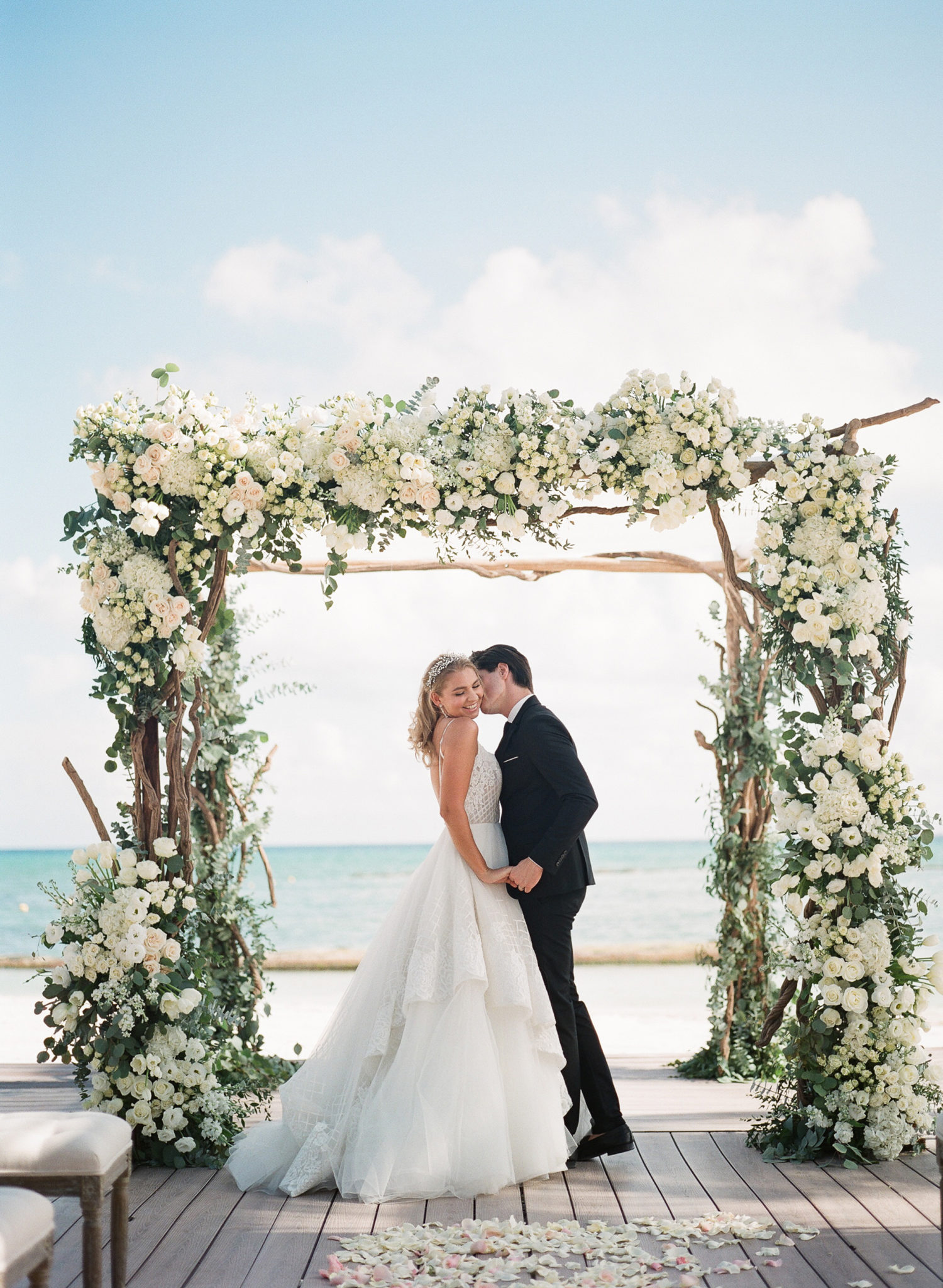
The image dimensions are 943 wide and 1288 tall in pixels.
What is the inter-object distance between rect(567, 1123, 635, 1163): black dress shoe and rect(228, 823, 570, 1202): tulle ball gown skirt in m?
0.19

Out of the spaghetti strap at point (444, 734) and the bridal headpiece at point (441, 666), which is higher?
the bridal headpiece at point (441, 666)

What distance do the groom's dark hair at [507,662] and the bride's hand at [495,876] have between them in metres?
0.70

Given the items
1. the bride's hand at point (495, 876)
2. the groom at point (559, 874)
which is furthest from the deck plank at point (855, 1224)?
the bride's hand at point (495, 876)

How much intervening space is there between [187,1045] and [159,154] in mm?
6942

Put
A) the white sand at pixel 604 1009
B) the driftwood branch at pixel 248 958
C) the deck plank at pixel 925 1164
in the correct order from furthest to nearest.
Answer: the white sand at pixel 604 1009 → the driftwood branch at pixel 248 958 → the deck plank at pixel 925 1164

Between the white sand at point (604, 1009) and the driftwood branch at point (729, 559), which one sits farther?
the white sand at point (604, 1009)

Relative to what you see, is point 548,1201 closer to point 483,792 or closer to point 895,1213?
point 895,1213

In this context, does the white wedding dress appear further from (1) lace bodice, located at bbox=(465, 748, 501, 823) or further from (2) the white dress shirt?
(2) the white dress shirt

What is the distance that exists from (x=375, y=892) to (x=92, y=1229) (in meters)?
20.9

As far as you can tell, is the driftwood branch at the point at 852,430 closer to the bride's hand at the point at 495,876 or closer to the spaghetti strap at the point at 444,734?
the spaghetti strap at the point at 444,734

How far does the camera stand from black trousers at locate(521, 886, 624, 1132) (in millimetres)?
3689

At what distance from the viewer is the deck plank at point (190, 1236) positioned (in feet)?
8.96

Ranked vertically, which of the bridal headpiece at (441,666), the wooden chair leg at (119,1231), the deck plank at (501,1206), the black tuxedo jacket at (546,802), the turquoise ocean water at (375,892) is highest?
the bridal headpiece at (441,666)

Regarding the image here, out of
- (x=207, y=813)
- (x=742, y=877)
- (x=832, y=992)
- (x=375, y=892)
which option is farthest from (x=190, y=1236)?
(x=375, y=892)
